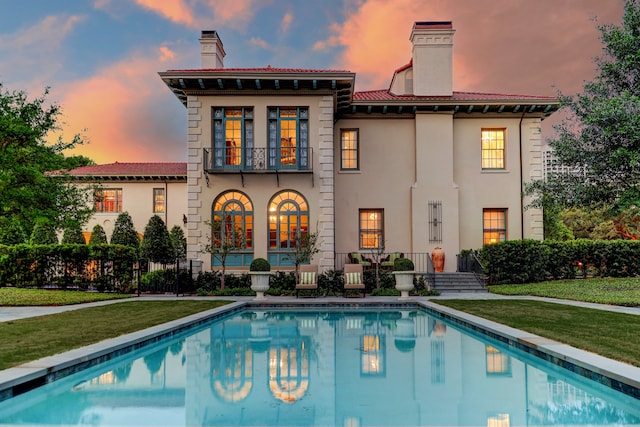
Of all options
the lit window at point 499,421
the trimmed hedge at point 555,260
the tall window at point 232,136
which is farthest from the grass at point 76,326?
the trimmed hedge at point 555,260

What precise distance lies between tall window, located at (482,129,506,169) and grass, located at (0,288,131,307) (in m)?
15.1

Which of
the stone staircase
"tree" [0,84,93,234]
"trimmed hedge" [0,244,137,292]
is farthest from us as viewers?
the stone staircase

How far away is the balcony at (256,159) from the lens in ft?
63.3

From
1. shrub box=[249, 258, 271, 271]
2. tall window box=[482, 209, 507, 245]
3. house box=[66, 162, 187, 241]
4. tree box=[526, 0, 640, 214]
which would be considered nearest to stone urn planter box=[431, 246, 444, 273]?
tall window box=[482, 209, 507, 245]

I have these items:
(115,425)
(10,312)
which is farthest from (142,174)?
(115,425)

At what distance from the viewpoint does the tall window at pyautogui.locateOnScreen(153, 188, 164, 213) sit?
31234 millimetres

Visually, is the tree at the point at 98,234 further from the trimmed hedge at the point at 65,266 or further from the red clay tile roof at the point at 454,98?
the red clay tile roof at the point at 454,98

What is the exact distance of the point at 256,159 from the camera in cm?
1947

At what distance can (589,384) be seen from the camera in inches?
236

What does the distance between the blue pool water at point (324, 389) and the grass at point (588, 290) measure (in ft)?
23.3

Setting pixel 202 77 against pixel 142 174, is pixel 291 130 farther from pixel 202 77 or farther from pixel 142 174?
pixel 142 174

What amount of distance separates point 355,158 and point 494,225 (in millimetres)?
6504

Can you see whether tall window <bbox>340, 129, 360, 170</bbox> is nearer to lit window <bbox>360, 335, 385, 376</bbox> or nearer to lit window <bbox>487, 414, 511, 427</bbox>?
lit window <bbox>360, 335, 385, 376</bbox>

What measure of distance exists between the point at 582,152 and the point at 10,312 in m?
17.3
